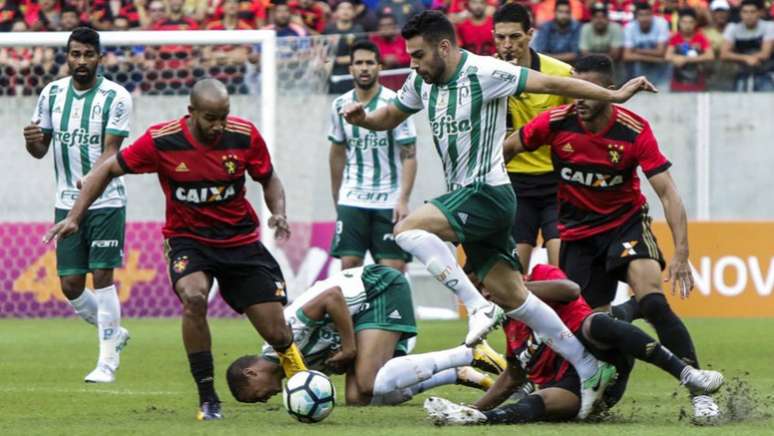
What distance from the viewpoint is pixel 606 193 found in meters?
8.84

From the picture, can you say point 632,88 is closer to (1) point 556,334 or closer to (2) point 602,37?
(1) point 556,334

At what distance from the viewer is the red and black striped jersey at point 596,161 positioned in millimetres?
8633

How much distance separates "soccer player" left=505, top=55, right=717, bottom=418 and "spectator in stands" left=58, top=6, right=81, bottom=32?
33.2ft

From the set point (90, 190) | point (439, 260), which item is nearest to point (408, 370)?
point (439, 260)

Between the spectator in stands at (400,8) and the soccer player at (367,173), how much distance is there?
5015mm

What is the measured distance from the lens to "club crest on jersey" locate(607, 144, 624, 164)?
8630 mm

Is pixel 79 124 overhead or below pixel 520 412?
overhead

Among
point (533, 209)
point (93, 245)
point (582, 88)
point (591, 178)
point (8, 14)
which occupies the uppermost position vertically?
point (8, 14)

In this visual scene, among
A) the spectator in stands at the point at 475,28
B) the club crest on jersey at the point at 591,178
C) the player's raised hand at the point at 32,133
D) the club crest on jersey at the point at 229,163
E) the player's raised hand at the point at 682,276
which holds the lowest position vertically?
the player's raised hand at the point at 682,276

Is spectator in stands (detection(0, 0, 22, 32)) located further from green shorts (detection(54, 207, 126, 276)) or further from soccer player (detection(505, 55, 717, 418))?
soccer player (detection(505, 55, 717, 418))

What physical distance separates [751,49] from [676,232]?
994 cm

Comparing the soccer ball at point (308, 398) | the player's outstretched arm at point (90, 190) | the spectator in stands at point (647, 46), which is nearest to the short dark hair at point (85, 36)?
the player's outstretched arm at point (90, 190)

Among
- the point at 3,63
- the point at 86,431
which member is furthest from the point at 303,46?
the point at 86,431

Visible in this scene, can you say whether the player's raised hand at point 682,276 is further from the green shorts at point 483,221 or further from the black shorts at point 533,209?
the black shorts at point 533,209
